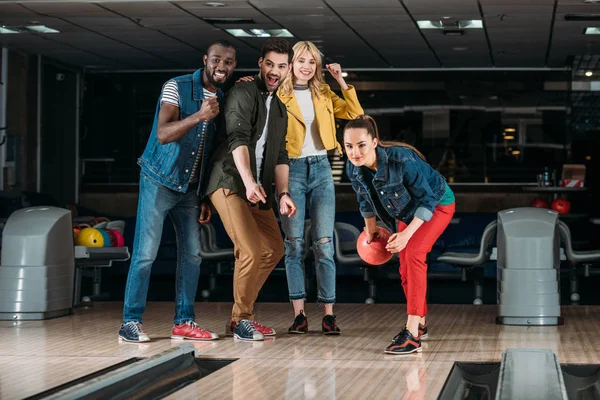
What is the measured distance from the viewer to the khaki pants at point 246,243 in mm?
4746

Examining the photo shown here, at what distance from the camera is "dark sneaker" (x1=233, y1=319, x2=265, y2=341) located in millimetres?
4809

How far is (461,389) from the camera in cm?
386

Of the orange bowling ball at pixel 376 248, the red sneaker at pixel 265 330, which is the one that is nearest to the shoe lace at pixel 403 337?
the orange bowling ball at pixel 376 248

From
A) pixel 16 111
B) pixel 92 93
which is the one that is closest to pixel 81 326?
pixel 16 111

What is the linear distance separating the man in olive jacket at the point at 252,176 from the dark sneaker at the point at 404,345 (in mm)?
752

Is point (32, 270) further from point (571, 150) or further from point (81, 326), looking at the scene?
point (571, 150)

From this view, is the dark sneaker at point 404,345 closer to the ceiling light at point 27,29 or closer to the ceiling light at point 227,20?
the ceiling light at point 227,20

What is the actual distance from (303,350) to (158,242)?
3.04 ft

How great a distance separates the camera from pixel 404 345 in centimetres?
438

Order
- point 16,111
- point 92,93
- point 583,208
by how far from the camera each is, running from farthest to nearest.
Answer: point 92,93 → point 583,208 → point 16,111

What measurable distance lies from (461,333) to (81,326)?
2.17m

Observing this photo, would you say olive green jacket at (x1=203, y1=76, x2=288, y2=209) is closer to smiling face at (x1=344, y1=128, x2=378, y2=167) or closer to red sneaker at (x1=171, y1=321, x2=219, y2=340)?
smiling face at (x1=344, y1=128, x2=378, y2=167)

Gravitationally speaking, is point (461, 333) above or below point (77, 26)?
below

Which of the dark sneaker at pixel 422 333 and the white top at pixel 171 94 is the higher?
the white top at pixel 171 94
